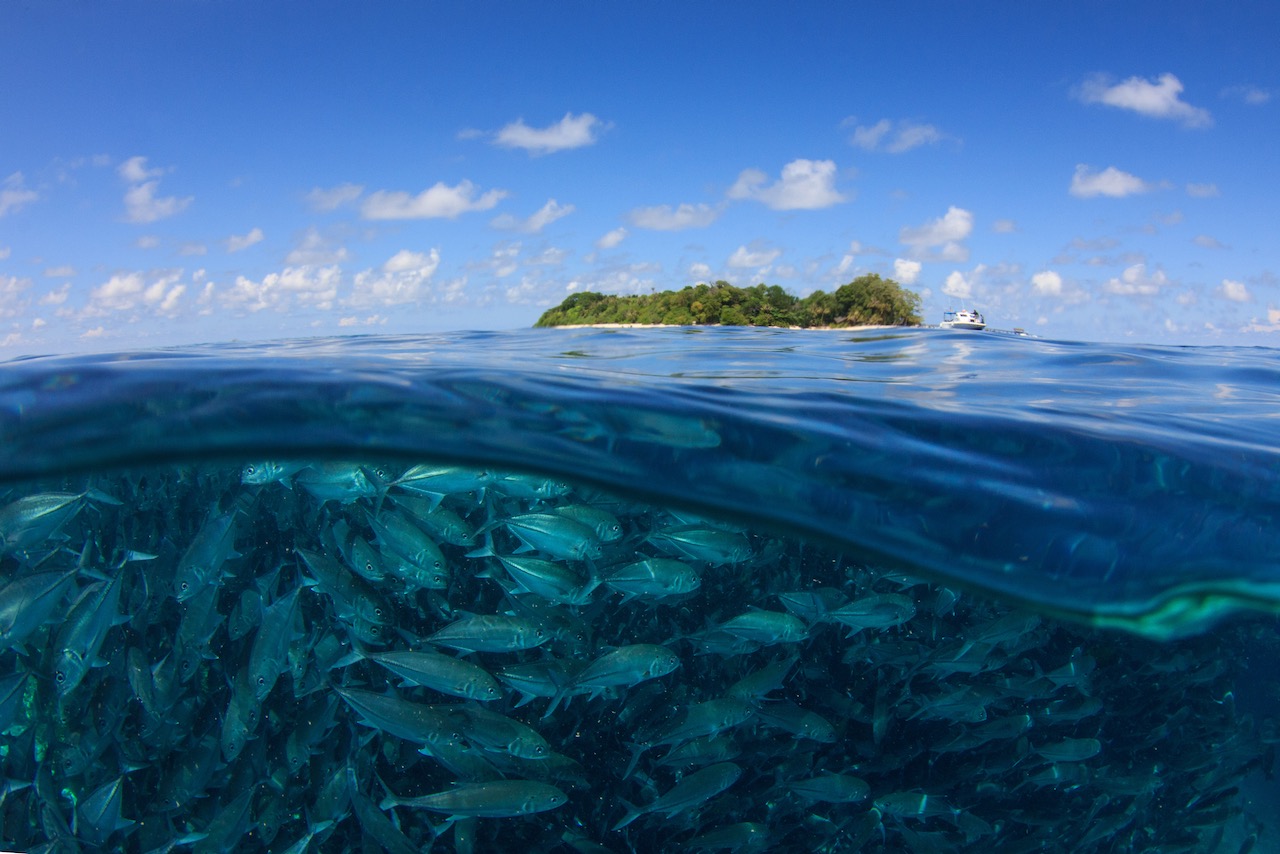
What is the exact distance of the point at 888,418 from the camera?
5.07 meters

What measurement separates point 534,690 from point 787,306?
124ft

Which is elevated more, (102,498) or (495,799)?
(102,498)

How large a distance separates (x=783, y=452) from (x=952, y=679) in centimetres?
213

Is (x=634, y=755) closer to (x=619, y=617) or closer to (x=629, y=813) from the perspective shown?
(x=629, y=813)

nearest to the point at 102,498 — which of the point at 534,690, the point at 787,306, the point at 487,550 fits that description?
the point at 487,550

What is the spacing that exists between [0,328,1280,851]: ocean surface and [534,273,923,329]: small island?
108ft

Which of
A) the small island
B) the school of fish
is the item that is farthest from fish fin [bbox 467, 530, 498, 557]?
the small island

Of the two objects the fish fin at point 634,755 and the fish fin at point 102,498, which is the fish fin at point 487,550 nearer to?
the fish fin at point 634,755

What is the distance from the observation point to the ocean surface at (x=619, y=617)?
4.44m

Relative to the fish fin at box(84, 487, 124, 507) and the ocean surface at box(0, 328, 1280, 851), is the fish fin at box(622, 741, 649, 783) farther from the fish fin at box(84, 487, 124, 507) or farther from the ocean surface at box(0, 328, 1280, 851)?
the fish fin at box(84, 487, 124, 507)

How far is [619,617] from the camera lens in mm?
5199

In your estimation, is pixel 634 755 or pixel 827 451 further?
pixel 827 451

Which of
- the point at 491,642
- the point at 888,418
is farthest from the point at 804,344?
the point at 491,642

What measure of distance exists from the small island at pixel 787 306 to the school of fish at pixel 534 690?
32890mm
